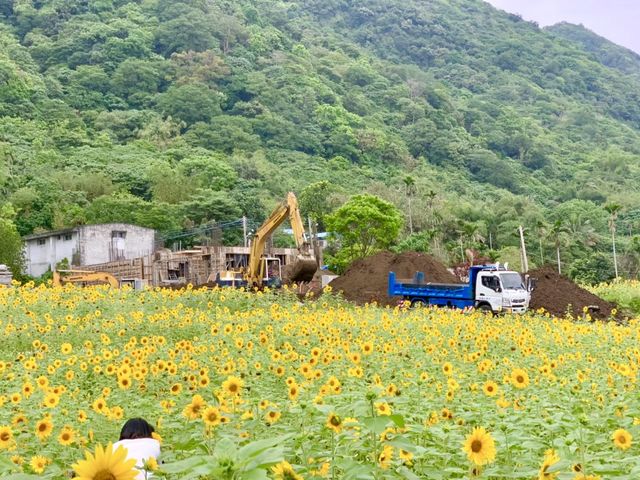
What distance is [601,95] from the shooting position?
127625mm

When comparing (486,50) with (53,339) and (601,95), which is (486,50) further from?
(53,339)

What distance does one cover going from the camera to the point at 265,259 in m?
23.1

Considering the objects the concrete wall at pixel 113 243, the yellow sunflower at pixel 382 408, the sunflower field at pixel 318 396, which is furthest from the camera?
the concrete wall at pixel 113 243

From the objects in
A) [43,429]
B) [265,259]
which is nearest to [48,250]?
[265,259]

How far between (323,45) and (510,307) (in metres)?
112

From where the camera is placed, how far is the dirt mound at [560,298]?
61.8 ft

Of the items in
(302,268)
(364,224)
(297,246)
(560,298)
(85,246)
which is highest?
(364,224)

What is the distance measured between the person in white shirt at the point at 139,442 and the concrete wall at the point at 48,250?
111ft

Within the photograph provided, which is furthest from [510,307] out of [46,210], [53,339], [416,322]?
[46,210]

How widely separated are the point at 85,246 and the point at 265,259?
613 inches

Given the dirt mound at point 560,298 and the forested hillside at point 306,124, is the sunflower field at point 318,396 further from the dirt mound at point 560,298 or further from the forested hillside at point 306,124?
the forested hillside at point 306,124

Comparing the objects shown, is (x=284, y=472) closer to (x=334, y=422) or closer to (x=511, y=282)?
(x=334, y=422)

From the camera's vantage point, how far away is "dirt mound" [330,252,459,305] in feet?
72.2

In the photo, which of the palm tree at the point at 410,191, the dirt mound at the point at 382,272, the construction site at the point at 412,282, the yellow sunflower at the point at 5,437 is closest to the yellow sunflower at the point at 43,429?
the yellow sunflower at the point at 5,437
